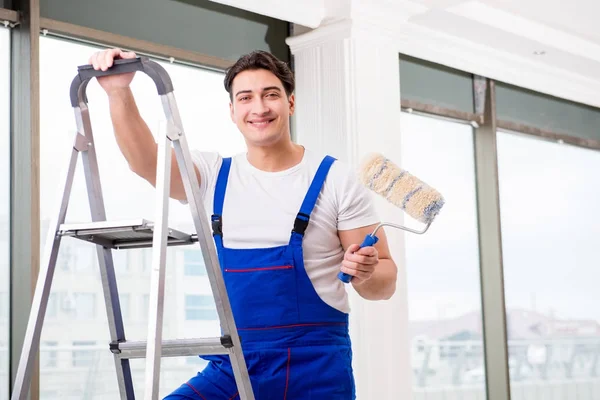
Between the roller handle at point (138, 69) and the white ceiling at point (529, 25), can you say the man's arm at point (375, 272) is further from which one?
the white ceiling at point (529, 25)

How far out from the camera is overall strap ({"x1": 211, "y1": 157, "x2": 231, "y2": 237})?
7.21 feet

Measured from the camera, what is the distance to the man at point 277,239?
2.09 metres

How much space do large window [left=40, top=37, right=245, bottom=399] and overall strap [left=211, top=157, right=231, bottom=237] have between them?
1.32 m

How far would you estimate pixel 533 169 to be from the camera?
20.4 ft

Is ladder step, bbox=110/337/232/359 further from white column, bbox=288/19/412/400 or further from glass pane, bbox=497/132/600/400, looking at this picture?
glass pane, bbox=497/132/600/400

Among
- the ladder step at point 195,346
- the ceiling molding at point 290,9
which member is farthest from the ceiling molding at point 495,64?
the ladder step at point 195,346

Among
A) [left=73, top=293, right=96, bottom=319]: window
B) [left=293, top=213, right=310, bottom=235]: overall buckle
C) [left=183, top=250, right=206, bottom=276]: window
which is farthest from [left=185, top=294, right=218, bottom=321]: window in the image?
[left=293, top=213, right=310, bottom=235]: overall buckle

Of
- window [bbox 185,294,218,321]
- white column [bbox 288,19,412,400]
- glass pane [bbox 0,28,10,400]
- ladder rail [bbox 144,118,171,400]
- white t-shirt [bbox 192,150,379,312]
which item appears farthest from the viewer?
white column [bbox 288,19,412,400]

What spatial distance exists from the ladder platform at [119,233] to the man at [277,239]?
0.63 feet

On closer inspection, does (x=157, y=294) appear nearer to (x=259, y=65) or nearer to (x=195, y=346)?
(x=195, y=346)

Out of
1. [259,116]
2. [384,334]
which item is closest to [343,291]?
[259,116]

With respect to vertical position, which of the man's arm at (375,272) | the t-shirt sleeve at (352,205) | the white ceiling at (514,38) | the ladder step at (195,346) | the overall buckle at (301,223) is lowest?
the ladder step at (195,346)

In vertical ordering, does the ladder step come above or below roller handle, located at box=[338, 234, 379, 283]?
below

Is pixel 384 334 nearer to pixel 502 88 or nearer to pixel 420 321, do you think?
pixel 420 321
